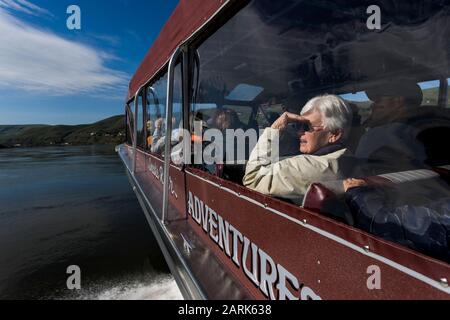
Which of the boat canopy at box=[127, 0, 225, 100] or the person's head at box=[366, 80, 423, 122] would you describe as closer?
the person's head at box=[366, 80, 423, 122]

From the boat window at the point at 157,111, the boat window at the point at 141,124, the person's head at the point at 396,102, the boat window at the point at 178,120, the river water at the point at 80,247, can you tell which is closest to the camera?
the person's head at the point at 396,102

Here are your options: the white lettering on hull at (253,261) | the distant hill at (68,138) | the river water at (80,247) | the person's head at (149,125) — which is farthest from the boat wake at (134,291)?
the distant hill at (68,138)

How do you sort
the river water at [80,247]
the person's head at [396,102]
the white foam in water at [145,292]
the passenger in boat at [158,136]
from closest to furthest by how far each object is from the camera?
1. the person's head at [396,102]
2. the white foam in water at [145,292]
3. the river water at [80,247]
4. the passenger in boat at [158,136]

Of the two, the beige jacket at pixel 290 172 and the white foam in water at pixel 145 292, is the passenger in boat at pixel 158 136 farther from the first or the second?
the beige jacket at pixel 290 172

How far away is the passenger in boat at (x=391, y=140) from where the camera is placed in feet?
4.32

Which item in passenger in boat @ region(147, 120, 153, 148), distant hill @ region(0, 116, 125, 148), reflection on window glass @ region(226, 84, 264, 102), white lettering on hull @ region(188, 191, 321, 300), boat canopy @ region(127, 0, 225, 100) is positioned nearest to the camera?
white lettering on hull @ region(188, 191, 321, 300)

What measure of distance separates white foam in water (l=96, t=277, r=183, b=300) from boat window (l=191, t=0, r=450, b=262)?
1.61 m

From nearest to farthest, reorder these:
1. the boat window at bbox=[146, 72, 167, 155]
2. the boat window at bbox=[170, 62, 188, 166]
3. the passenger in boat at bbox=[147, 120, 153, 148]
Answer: the boat window at bbox=[170, 62, 188, 166]
the boat window at bbox=[146, 72, 167, 155]
the passenger in boat at bbox=[147, 120, 153, 148]

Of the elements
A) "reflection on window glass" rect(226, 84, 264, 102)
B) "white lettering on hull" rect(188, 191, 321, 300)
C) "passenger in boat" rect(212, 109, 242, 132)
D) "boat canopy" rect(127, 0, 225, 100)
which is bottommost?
"white lettering on hull" rect(188, 191, 321, 300)

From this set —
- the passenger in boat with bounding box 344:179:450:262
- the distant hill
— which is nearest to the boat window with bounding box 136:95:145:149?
the passenger in boat with bounding box 344:179:450:262

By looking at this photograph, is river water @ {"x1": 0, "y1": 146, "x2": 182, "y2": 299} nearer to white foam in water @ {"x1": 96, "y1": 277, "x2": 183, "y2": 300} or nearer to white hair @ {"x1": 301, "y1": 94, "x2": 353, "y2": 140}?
white foam in water @ {"x1": 96, "y1": 277, "x2": 183, "y2": 300}

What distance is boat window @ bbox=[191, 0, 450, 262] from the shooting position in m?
1.36

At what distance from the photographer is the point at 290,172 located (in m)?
1.42
